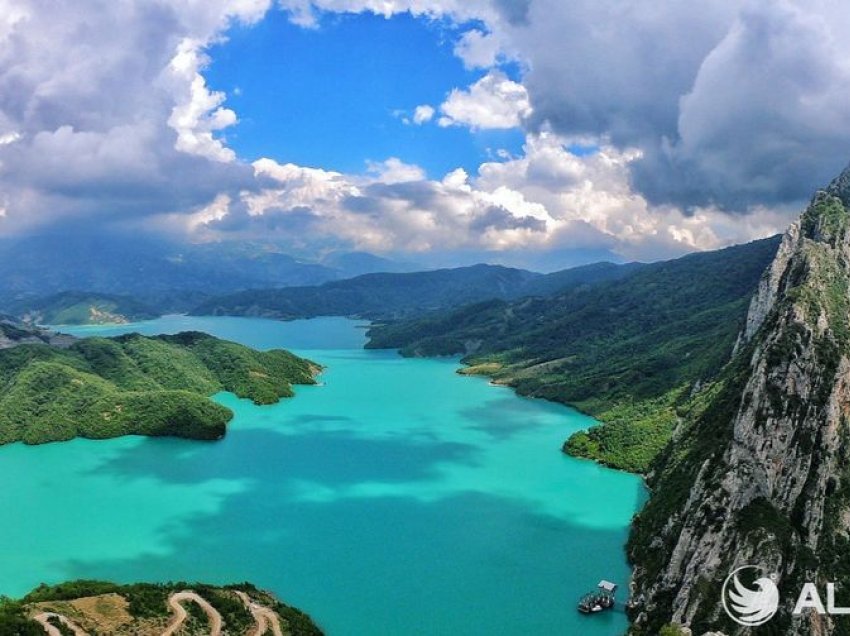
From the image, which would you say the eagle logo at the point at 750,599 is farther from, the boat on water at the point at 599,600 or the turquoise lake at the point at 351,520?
the boat on water at the point at 599,600

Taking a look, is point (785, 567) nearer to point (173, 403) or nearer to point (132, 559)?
point (132, 559)

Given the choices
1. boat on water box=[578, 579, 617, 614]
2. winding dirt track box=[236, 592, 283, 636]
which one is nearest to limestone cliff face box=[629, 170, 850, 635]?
boat on water box=[578, 579, 617, 614]

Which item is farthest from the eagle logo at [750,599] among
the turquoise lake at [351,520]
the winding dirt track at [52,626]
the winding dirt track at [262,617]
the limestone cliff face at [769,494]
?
the winding dirt track at [52,626]

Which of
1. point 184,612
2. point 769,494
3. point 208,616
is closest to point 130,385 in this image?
point 184,612

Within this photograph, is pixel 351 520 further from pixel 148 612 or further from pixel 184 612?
pixel 148 612

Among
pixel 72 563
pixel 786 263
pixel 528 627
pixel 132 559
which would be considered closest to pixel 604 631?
pixel 528 627

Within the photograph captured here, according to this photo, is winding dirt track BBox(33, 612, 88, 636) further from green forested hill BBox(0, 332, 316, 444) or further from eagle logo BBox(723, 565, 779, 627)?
green forested hill BBox(0, 332, 316, 444)
